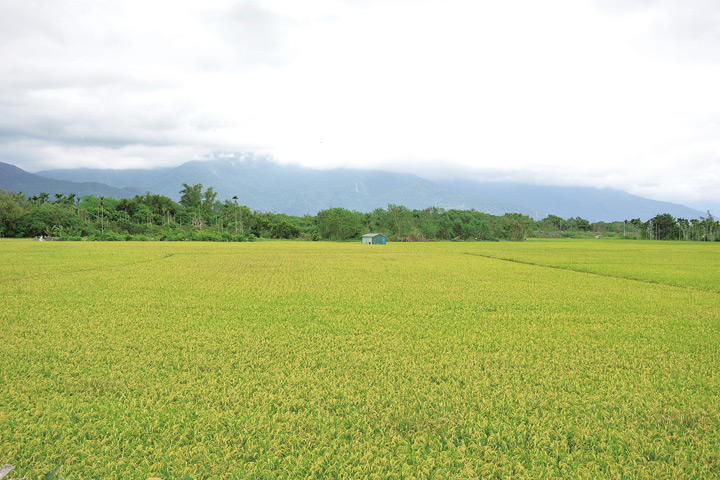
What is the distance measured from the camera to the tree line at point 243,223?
195ft

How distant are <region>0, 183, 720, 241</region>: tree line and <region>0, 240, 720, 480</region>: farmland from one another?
5470 cm

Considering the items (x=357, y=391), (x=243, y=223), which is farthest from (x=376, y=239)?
(x=357, y=391)

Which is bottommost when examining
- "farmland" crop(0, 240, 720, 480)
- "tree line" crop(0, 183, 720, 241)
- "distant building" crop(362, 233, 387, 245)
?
"farmland" crop(0, 240, 720, 480)

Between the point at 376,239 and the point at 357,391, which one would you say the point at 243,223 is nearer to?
the point at 376,239

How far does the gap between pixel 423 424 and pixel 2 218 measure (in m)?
77.2

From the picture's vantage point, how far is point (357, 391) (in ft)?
11.5

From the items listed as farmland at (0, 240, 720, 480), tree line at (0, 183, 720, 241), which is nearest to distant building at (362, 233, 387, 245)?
tree line at (0, 183, 720, 241)

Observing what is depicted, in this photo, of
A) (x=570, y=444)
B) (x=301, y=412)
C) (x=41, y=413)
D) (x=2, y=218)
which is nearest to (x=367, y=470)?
(x=301, y=412)

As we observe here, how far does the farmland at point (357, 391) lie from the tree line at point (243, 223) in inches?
2153

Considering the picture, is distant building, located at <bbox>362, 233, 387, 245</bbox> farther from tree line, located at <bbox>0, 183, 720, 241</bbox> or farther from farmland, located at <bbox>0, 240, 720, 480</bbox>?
farmland, located at <bbox>0, 240, 720, 480</bbox>

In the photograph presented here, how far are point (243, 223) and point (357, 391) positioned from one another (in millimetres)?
75861

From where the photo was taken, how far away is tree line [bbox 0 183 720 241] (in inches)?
2345

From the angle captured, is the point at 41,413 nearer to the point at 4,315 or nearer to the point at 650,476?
the point at 650,476

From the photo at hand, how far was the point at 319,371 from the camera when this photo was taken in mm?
3982
